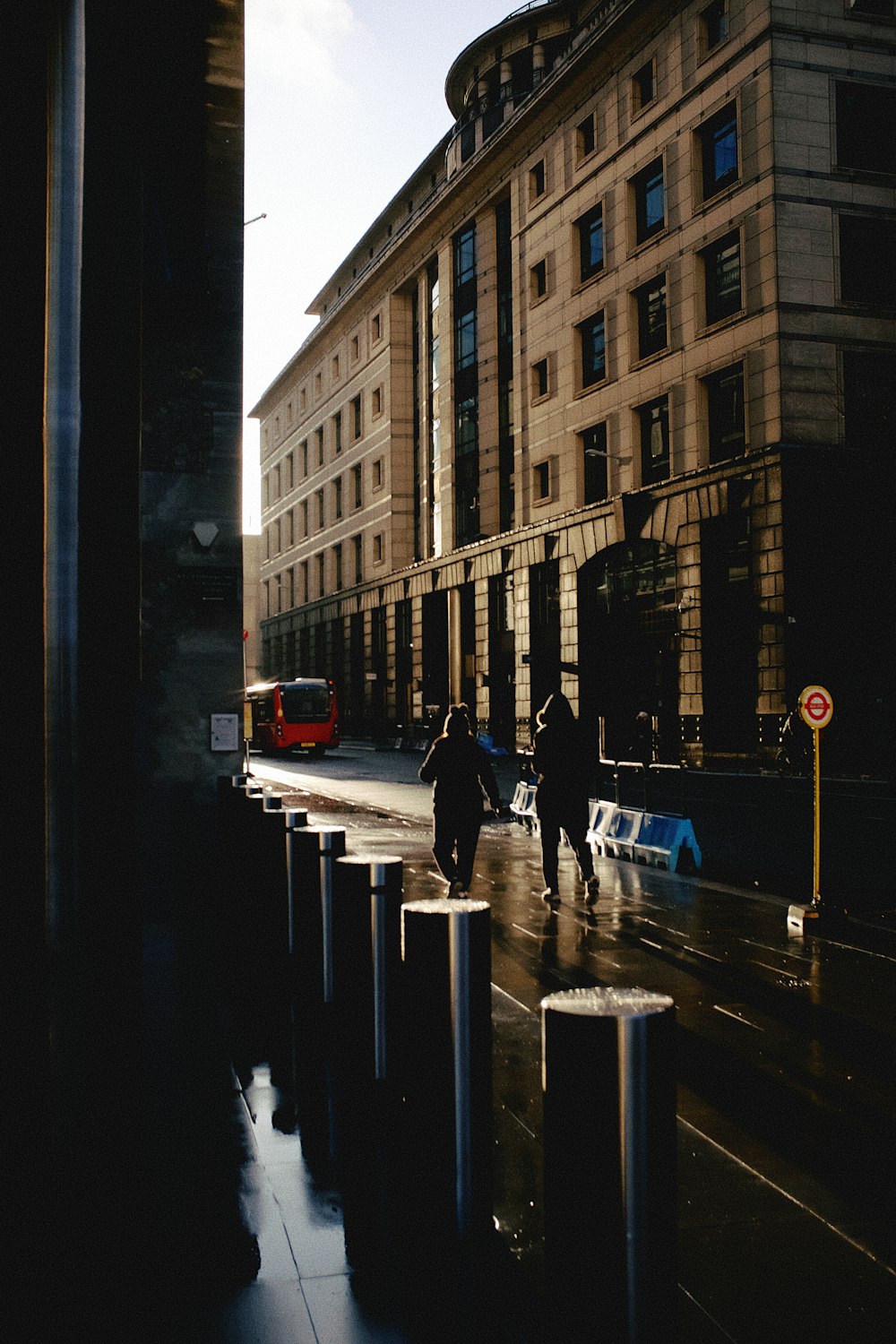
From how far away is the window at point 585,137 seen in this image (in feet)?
106

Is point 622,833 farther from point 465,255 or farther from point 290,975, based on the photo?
point 465,255

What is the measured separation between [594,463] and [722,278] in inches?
271

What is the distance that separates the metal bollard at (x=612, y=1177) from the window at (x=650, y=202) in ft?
97.7

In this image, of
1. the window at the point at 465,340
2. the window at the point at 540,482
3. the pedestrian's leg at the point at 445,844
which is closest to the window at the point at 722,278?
the window at the point at 540,482

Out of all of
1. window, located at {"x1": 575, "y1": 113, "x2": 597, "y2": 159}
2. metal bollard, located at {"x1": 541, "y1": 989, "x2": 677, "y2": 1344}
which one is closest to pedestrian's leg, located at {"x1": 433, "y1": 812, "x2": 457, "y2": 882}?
metal bollard, located at {"x1": 541, "y1": 989, "x2": 677, "y2": 1344}

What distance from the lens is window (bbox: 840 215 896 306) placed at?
84.3 ft

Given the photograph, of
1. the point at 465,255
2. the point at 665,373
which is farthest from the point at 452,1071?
the point at 465,255

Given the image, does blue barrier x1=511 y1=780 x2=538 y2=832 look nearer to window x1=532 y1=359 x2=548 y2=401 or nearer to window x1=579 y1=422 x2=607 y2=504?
window x1=579 y1=422 x2=607 y2=504

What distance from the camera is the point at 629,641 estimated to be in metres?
31.1

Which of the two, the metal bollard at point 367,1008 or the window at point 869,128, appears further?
the window at point 869,128

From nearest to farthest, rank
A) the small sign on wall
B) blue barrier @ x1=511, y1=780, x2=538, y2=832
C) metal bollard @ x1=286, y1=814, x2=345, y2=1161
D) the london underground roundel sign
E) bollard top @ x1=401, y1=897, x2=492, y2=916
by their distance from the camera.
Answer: bollard top @ x1=401, y1=897, x2=492, y2=916 < metal bollard @ x1=286, y1=814, x2=345, y2=1161 < the london underground roundel sign < the small sign on wall < blue barrier @ x1=511, y1=780, x2=538, y2=832

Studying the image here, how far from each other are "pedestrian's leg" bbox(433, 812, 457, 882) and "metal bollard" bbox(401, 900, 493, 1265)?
6.01 meters

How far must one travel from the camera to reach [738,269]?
26.4 metres

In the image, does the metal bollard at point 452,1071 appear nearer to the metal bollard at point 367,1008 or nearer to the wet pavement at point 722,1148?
the wet pavement at point 722,1148
